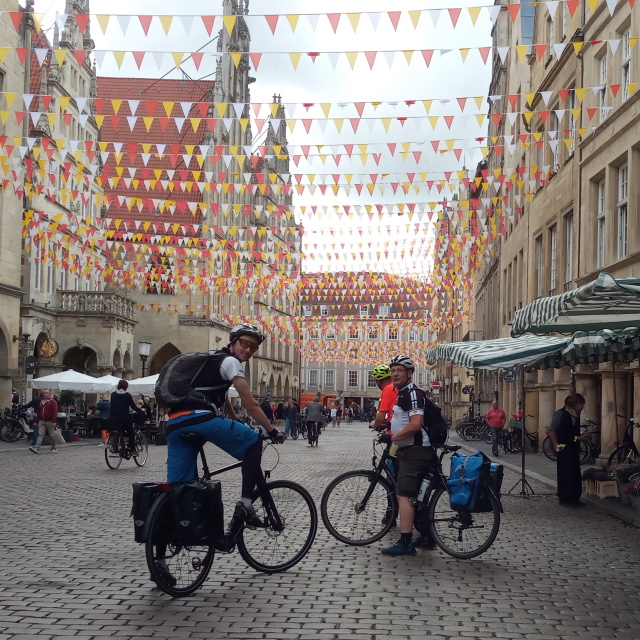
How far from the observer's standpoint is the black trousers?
532 inches

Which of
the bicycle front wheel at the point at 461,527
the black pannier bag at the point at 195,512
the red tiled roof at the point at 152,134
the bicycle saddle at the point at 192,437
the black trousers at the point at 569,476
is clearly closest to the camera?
the black pannier bag at the point at 195,512

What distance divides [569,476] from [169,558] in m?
8.02

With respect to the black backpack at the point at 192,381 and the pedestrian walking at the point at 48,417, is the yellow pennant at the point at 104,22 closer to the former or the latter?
the black backpack at the point at 192,381

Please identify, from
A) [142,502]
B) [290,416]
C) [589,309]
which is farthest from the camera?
[290,416]

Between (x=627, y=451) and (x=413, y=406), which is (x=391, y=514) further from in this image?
(x=627, y=451)

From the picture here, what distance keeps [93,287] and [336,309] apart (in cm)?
7055

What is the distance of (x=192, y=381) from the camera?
703 centimetres

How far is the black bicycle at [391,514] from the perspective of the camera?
862 centimetres

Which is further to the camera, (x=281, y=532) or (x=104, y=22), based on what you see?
(x=104, y=22)

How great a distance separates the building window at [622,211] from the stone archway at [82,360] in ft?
96.3

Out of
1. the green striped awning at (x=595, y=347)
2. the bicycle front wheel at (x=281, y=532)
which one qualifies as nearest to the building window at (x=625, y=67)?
the green striped awning at (x=595, y=347)

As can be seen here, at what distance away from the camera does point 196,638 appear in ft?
18.5

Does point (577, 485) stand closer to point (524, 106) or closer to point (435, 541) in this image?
point (435, 541)

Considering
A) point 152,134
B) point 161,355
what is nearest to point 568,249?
point 161,355
